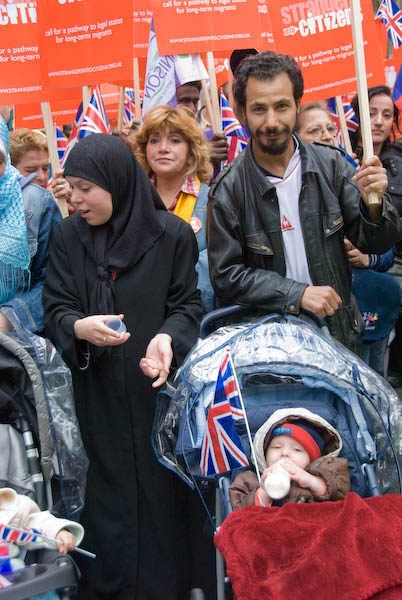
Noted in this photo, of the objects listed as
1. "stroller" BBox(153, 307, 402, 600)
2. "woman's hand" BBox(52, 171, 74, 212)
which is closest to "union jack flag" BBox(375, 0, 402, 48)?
"woman's hand" BBox(52, 171, 74, 212)

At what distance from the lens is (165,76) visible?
467cm

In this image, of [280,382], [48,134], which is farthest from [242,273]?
[48,134]

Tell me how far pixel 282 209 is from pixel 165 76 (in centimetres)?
164

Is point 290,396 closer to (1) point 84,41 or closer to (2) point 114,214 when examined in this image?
(2) point 114,214

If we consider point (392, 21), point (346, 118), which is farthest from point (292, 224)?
point (392, 21)

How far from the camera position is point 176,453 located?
2.92 m

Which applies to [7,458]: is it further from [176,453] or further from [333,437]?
[333,437]

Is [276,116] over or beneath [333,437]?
over

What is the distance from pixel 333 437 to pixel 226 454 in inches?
16.7

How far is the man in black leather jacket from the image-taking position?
135 inches

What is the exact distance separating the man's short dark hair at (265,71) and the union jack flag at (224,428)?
1452mm

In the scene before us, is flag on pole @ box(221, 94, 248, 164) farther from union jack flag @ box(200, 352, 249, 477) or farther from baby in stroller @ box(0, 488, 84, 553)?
baby in stroller @ box(0, 488, 84, 553)

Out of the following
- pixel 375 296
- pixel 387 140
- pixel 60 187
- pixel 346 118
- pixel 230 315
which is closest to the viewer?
pixel 230 315

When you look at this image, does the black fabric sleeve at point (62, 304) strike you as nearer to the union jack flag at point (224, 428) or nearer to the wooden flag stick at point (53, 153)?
the union jack flag at point (224, 428)
